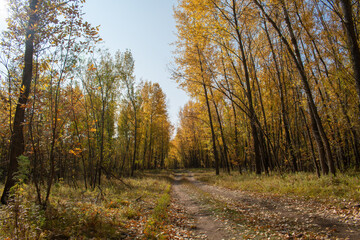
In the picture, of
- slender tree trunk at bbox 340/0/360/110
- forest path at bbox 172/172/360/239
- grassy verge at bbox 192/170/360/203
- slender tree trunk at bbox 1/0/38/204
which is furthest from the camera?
slender tree trunk at bbox 1/0/38/204

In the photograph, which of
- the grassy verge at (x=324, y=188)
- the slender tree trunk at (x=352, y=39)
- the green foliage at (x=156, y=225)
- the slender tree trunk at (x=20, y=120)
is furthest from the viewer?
the slender tree trunk at (x=20, y=120)

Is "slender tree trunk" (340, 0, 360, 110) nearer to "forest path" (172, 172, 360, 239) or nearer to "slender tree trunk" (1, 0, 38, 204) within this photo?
"forest path" (172, 172, 360, 239)

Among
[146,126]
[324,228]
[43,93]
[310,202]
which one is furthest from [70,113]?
[146,126]

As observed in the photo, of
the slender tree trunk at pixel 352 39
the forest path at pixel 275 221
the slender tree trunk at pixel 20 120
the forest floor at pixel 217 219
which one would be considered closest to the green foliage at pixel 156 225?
the forest floor at pixel 217 219

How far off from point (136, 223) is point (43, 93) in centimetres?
451

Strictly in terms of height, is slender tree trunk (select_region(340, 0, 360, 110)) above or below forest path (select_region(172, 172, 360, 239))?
above

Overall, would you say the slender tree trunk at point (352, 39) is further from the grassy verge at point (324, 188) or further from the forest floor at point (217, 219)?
the forest floor at point (217, 219)

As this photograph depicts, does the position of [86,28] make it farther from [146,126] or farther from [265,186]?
[146,126]

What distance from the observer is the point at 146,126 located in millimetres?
28625

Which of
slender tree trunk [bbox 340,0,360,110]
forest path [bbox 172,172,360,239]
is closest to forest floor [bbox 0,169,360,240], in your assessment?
forest path [bbox 172,172,360,239]

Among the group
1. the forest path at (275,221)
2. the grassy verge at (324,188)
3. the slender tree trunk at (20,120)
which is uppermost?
the slender tree trunk at (20,120)

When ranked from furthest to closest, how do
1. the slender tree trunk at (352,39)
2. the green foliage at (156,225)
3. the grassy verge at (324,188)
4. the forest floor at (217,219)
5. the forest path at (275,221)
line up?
1. the grassy verge at (324,188)
2. the slender tree trunk at (352,39)
3. the green foliage at (156,225)
4. the forest path at (275,221)
5. the forest floor at (217,219)

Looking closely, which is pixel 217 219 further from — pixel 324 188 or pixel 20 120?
pixel 20 120

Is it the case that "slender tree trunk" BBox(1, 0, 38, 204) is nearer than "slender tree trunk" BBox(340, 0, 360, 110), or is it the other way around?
"slender tree trunk" BBox(340, 0, 360, 110)
